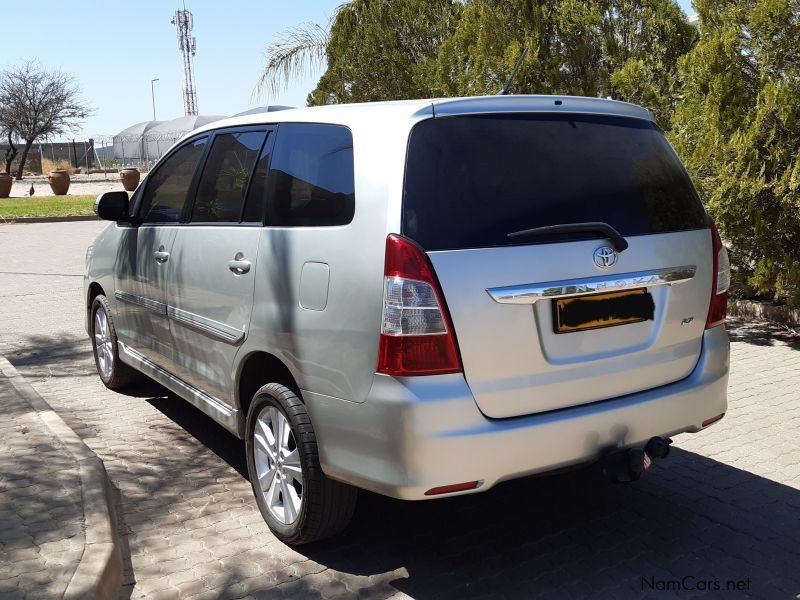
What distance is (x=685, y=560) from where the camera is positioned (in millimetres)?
3689

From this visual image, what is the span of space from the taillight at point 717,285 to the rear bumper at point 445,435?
542mm

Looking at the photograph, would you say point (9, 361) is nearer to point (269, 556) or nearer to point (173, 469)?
point (173, 469)

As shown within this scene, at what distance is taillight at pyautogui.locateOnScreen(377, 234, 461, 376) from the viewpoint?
3123 mm

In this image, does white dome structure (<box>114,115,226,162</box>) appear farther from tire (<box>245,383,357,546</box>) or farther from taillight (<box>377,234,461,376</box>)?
taillight (<box>377,234,461,376</box>)

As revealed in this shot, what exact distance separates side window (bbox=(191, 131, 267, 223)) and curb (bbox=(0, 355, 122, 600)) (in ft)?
4.77

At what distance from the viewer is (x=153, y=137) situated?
62281 mm

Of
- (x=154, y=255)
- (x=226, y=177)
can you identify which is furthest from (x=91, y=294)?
(x=226, y=177)

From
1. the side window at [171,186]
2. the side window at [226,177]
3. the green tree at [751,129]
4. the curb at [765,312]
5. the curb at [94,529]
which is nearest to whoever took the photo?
the curb at [94,529]

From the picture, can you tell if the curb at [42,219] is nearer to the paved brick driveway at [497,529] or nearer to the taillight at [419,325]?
the paved brick driveway at [497,529]

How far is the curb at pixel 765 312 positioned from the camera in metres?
8.01

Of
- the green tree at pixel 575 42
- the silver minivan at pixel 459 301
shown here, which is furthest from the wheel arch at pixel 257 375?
the green tree at pixel 575 42

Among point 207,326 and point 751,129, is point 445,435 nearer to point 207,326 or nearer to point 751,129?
point 207,326

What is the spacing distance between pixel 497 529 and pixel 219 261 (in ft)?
6.15

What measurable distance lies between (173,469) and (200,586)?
150 cm
